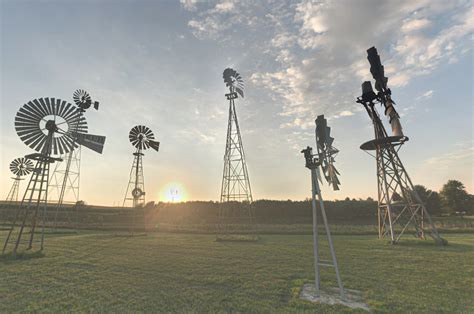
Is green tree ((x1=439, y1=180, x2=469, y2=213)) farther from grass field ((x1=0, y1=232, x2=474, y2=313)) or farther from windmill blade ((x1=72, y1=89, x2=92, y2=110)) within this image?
windmill blade ((x1=72, y1=89, x2=92, y2=110))

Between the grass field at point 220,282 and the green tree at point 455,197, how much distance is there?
74.1 metres

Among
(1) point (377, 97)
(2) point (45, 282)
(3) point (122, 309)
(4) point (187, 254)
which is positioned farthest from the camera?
(1) point (377, 97)

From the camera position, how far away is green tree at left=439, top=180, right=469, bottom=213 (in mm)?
67125

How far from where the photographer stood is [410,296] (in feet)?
22.2

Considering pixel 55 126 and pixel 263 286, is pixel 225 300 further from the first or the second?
pixel 55 126

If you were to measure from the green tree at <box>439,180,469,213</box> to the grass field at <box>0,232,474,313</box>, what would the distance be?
74.1 m

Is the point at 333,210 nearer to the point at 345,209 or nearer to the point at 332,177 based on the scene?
the point at 345,209

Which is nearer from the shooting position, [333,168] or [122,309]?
[122,309]

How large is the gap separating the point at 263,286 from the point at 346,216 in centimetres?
6886

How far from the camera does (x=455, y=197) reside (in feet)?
222

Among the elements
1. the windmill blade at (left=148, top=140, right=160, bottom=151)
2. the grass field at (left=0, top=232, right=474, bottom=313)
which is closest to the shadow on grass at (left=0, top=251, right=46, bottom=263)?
the grass field at (left=0, top=232, right=474, bottom=313)

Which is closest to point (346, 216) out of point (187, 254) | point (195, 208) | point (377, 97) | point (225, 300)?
point (195, 208)

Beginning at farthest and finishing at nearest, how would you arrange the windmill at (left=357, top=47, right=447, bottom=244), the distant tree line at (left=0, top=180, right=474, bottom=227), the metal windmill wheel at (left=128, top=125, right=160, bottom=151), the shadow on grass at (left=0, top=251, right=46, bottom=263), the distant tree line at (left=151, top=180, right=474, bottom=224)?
1. the distant tree line at (left=151, top=180, right=474, bottom=224)
2. the distant tree line at (left=0, top=180, right=474, bottom=227)
3. the metal windmill wheel at (left=128, top=125, right=160, bottom=151)
4. the windmill at (left=357, top=47, right=447, bottom=244)
5. the shadow on grass at (left=0, top=251, right=46, bottom=263)

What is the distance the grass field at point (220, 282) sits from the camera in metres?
6.25
